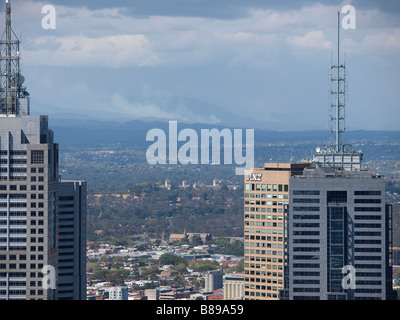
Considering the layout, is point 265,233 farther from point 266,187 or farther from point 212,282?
point 212,282

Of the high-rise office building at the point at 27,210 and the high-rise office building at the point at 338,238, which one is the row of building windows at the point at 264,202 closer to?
the high-rise office building at the point at 338,238

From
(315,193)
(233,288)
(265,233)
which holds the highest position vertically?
(315,193)

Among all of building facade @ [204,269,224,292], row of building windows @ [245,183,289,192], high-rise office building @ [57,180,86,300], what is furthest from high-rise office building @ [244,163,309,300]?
building facade @ [204,269,224,292]

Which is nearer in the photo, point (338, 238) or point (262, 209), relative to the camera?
point (338, 238)

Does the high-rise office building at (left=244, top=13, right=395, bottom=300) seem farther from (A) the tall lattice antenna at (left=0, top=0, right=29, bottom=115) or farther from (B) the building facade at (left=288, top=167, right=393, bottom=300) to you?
(A) the tall lattice antenna at (left=0, top=0, right=29, bottom=115)

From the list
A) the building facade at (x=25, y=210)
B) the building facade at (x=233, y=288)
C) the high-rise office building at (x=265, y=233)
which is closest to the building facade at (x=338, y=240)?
the high-rise office building at (x=265, y=233)

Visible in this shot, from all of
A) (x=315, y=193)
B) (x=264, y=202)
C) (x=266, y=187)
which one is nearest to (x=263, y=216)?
(x=264, y=202)
